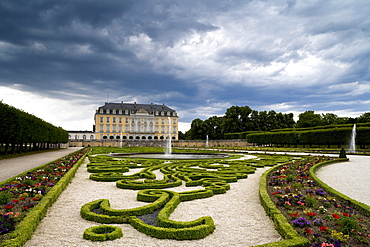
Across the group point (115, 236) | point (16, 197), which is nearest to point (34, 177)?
point (16, 197)

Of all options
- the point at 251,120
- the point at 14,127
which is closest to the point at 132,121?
the point at 251,120

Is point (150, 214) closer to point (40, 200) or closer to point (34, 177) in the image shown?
point (40, 200)

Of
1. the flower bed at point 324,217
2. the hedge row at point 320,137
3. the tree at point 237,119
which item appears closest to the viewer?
the flower bed at point 324,217

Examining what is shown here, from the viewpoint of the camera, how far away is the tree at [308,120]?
52.5 m

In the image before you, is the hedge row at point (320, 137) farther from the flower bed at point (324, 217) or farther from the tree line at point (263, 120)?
the flower bed at point (324, 217)

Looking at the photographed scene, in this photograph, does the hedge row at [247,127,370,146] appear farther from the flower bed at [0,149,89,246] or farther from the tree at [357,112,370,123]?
the flower bed at [0,149,89,246]

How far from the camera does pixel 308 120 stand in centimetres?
5409

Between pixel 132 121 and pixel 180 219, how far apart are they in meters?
70.1

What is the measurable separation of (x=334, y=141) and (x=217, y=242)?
28.6 metres

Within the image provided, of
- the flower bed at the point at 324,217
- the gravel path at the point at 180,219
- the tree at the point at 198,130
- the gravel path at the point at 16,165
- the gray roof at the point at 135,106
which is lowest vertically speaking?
the gravel path at the point at 180,219

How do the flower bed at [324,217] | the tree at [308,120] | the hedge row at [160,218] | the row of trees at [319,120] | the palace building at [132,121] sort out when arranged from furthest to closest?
the palace building at [132,121], the tree at [308,120], the row of trees at [319,120], the hedge row at [160,218], the flower bed at [324,217]

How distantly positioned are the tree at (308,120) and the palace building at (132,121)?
32.0 metres

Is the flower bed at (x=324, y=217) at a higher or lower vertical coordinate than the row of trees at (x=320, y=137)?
lower

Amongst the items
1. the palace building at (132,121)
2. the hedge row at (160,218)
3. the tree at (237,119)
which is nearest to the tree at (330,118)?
the tree at (237,119)
